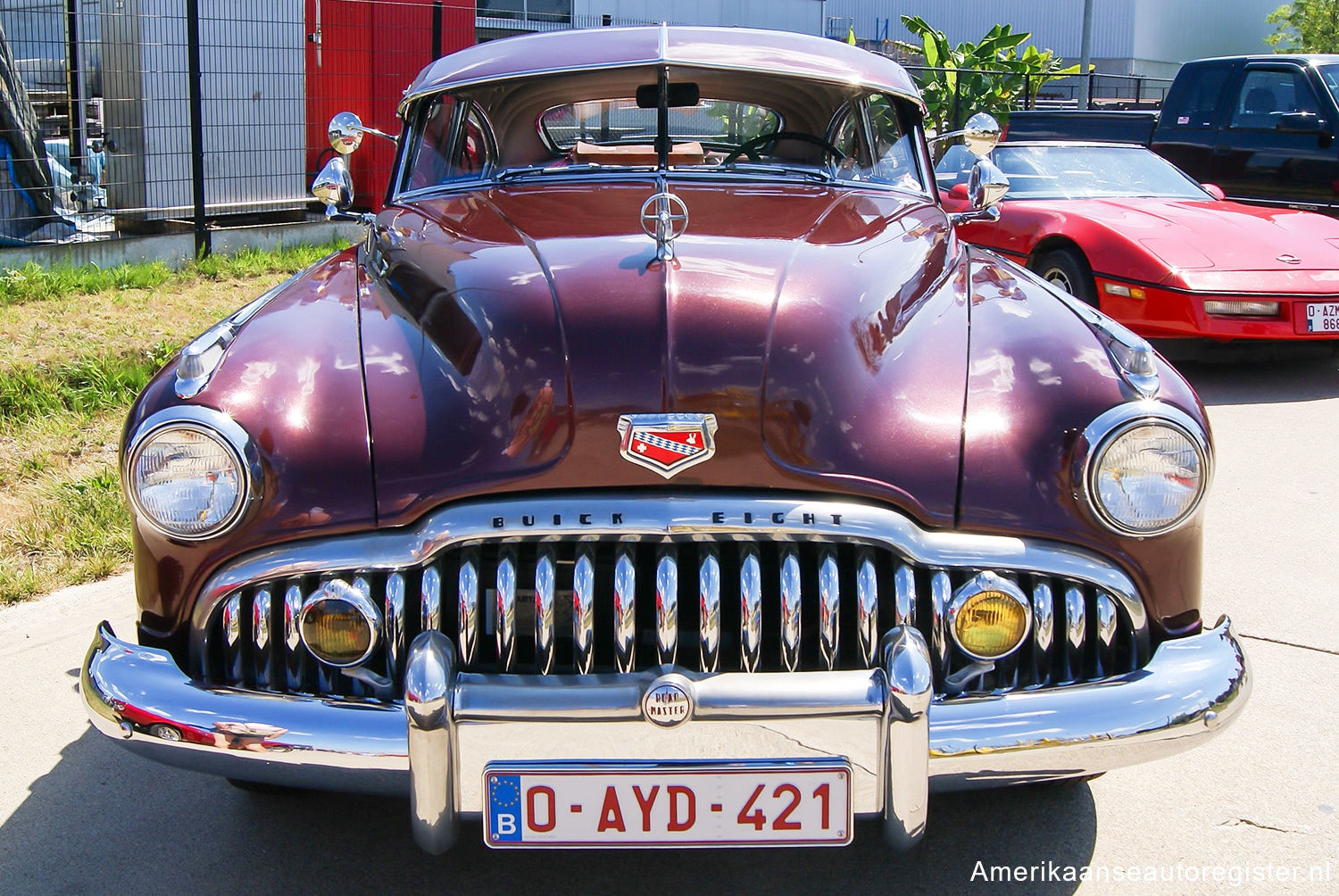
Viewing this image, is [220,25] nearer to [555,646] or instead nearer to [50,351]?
[50,351]

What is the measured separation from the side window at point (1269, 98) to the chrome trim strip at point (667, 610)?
8439 mm

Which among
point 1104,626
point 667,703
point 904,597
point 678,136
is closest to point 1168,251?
point 678,136

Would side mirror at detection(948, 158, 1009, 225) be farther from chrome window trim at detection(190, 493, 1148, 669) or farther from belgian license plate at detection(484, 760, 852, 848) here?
belgian license plate at detection(484, 760, 852, 848)

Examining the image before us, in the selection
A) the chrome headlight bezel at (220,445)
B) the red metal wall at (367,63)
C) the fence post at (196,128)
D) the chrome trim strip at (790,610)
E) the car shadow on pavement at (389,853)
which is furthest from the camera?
the red metal wall at (367,63)

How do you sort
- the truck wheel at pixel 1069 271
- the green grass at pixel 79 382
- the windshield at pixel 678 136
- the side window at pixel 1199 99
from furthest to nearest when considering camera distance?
the side window at pixel 1199 99 → the truck wheel at pixel 1069 271 → the green grass at pixel 79 382 → the windshield at pixel 678 136

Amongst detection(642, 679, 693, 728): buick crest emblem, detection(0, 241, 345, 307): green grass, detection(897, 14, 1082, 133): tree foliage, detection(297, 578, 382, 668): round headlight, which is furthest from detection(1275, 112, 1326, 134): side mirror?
detection(297, 578, 382, 668): round headlight

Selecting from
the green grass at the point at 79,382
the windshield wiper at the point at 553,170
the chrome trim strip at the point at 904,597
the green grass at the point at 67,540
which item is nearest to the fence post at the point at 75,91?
the green grass at the point at 79,382

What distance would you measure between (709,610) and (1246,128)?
28.1ft

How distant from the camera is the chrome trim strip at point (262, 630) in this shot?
208cm

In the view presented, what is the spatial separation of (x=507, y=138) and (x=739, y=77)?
67 centimetres

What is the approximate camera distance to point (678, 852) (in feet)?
8.00

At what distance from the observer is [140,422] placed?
2.15 metres

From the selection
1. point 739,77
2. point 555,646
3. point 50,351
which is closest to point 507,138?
point 739,77

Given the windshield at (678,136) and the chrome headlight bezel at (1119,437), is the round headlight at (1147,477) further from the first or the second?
the windshield at (678,136)
